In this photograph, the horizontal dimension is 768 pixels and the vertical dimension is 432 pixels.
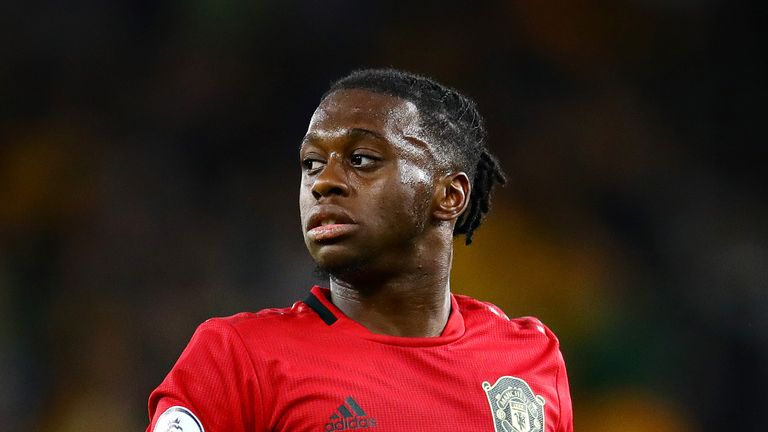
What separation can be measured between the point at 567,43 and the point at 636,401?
69.3 inches

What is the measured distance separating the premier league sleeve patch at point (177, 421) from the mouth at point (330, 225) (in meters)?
0.45

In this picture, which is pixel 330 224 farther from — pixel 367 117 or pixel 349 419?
pixel 349 419

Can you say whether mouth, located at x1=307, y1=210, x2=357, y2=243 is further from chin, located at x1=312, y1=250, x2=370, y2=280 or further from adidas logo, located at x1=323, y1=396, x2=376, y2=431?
adidas logo, located at x1=323, y1=396, x2=376, y2=431

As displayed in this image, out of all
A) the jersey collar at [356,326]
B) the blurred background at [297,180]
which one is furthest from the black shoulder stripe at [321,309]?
the blurred background at [297,180]

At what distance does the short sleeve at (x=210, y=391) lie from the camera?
1.78 metres

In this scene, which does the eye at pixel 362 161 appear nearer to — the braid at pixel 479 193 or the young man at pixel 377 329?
the young man at pixel 377 329

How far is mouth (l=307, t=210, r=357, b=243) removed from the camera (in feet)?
6.57

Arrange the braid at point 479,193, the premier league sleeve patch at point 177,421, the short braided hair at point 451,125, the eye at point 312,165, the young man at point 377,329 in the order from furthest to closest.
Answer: the braid at point 479,193 → the short braided hair at point 451,125 → the eye at point 312,165 → the young man at point 377,329 → the premier league sleeve patch at point 177,421

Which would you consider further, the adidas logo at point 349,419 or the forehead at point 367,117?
the forehead at point 367,117

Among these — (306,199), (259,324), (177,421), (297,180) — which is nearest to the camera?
(177,421)

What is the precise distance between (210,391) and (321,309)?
14.0 inches

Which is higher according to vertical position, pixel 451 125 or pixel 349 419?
pixel 451 125

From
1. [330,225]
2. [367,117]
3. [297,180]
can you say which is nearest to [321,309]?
[330,225]

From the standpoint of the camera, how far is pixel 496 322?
231 cm
